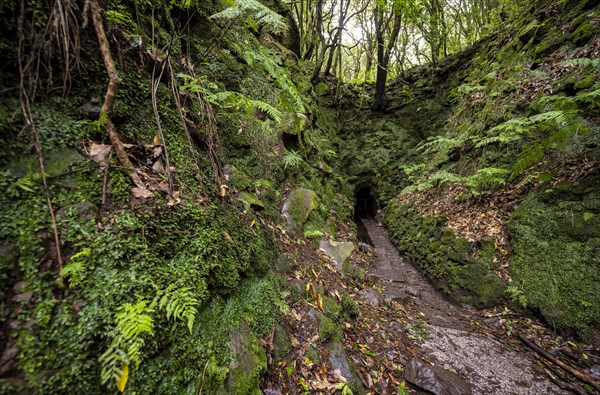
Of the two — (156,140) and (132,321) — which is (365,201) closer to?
(156,140)

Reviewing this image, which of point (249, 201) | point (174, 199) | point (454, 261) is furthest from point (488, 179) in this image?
point (174, 199)

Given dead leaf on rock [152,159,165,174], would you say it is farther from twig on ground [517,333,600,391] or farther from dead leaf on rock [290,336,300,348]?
twig on ground [517,333,600,391]

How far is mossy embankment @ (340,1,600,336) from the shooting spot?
3961mm

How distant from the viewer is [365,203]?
41.3 feet

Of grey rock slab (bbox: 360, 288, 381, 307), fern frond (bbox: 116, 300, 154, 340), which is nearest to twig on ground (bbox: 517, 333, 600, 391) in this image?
grey rock slab (bbox: 360, 288, 381, 307)

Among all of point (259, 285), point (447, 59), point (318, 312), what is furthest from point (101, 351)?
point (447, 59)

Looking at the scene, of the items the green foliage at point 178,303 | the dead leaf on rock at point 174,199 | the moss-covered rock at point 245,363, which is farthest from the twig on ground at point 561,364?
the dead leaf on rock at point 174,199

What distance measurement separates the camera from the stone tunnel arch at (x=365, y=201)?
11577 mm

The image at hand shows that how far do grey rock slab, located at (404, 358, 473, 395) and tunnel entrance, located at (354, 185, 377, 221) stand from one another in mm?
8777

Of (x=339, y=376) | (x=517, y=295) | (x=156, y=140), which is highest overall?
(x=156, y=140)

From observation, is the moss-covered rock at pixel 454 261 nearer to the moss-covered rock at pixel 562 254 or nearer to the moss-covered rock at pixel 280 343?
the moss-covered rock at pixel 562 254

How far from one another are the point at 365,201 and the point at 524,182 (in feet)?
25.2

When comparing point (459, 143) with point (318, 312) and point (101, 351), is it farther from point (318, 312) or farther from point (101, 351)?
point (101, 351)

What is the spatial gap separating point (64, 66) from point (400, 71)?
14170 mm
